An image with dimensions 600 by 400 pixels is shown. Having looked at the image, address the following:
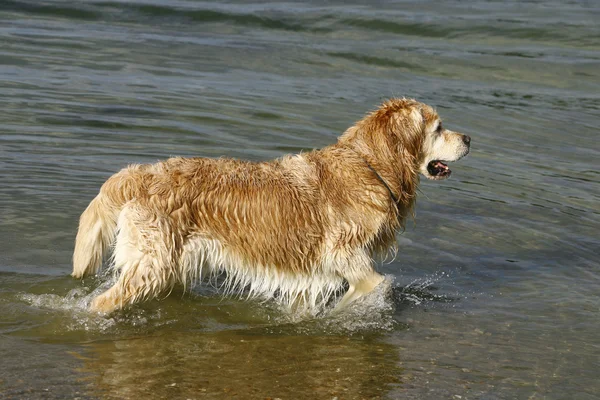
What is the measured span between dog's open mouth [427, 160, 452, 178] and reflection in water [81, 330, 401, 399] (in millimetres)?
1567

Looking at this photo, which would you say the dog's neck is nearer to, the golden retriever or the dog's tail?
the golden retriever

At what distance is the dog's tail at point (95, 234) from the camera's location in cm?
631

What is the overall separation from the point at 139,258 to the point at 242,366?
1.03 metres

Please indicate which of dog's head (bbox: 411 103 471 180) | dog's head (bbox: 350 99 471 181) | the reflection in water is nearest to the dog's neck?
dog's head (bbox: 350 99 471 181)

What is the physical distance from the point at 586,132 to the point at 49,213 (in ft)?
24.8

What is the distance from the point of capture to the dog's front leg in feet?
22.5

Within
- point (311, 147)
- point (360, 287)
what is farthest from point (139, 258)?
point (311, 147)

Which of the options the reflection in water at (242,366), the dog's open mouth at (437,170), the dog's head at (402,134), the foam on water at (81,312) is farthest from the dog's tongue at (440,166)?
the foam on water at (81,312)

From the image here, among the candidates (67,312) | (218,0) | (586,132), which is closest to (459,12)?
(218,0)

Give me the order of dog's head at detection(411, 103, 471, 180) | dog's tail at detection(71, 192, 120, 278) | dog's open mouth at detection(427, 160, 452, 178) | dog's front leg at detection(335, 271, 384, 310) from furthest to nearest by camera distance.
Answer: dog's open mouth at detection(427, 160, 452, 178) < dog's head at detection(411, 103, 471, 180) < dog's front leg at detection(335, 271, 384, 310) < dog's tail at detection(71, 192, 120, 278)

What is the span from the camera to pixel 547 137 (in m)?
12.2

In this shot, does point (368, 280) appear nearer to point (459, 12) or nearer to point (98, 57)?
point (98, 57)

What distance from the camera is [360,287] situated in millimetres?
6918

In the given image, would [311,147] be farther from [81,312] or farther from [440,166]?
[81,312]
